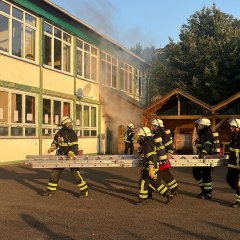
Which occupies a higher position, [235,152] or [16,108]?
[16,108]

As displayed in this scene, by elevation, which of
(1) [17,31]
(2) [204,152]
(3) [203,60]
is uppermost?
(3) [203,60]

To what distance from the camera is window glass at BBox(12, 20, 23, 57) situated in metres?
17.0

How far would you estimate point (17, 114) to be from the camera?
55.7ft

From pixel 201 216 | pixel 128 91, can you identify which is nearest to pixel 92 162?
pixel 201 216

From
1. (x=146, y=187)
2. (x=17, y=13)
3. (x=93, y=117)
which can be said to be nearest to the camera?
(x=146, y=187)

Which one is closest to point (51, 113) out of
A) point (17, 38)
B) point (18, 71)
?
point (18, 71)

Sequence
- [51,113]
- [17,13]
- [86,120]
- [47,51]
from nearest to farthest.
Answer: [17,13]
[47,51]
[51,113]
[86,120]

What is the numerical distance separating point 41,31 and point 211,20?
14.7 metres

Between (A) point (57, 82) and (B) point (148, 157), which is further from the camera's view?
(A) point (57, 82)

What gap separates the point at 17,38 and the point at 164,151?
34.4ft

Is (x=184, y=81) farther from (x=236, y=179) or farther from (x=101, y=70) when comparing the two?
(x=236, y=179)

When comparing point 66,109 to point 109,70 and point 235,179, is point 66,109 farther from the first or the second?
point 235,179

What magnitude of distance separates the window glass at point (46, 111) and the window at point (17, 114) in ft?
2.74

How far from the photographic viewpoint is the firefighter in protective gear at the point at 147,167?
857 cm
